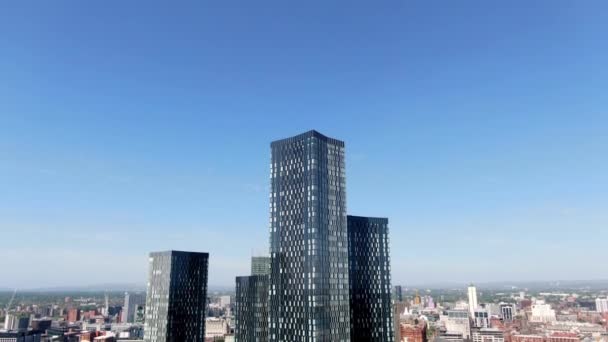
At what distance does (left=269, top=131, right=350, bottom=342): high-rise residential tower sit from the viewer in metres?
148

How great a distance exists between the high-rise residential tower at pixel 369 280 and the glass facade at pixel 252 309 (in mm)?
36185

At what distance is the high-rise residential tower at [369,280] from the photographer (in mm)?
180750

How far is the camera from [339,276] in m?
155

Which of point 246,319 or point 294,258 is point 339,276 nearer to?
point 294,258

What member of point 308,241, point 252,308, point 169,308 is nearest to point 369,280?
point 308,241

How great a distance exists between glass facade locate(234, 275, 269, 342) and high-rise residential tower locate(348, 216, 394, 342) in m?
36.2

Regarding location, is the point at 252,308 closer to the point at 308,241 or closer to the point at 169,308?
the point at 169,308

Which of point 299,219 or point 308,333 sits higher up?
point 299,219

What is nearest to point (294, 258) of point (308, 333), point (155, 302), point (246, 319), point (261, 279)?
point (308, 333)

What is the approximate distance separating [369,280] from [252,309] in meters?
51.1

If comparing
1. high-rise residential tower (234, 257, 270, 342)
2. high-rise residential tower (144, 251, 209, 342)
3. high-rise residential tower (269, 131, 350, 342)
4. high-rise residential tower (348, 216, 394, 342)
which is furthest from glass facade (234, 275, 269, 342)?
high-rise residential tower (348, 216, 394, 342)

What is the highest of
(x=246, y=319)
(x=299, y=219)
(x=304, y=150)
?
(x=304, y=150)

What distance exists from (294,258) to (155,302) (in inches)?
3144

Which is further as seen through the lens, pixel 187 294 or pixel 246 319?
pixel 187 294
